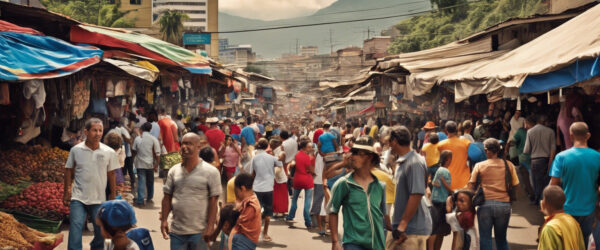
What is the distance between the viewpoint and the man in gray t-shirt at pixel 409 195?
240 inches

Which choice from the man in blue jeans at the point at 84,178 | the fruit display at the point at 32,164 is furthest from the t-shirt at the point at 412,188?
the fruit display at the point at 32,164

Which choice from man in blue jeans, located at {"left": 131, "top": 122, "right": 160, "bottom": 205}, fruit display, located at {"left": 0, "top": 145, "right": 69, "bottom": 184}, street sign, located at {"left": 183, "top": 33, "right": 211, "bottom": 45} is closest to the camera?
fruit display, located at {"left": 0, "top": 145, "right": 69, "bottom": 184}

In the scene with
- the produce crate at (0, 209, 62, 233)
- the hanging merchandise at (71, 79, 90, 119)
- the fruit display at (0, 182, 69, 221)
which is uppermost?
the hanging merchandise at (71, 79, 90, 119)

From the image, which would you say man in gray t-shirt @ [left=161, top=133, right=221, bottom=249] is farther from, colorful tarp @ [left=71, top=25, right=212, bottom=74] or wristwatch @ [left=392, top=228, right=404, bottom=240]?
colorful tarp @ [left=71, top=25, right=212, bottom=74]

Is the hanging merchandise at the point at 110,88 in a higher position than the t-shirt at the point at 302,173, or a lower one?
higher

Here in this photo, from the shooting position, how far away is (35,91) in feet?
29.8

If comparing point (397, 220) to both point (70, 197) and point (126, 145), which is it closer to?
point (70, 197)

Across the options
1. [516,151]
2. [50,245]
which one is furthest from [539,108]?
[50,245]

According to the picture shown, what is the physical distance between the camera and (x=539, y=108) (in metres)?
14.6

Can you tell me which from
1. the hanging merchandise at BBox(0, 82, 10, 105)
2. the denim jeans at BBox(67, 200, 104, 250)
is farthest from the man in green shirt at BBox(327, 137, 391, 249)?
the hanging merchandise at BBox(0, 82, 10, 105)

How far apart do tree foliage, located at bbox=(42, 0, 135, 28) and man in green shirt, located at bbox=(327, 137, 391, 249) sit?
58686mm

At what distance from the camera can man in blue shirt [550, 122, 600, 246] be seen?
22.5 feet

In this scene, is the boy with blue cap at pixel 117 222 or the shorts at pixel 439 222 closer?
the boy with blue cap at pixel 117 222

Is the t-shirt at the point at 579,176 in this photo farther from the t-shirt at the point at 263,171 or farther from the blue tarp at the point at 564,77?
the t-shirt at the point at 263,171
